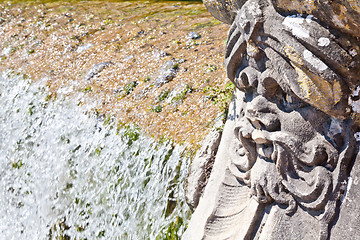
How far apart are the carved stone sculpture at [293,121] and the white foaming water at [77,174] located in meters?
0.80

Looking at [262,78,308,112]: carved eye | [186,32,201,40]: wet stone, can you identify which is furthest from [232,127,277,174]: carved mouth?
[186,32,201,40]: wet stone

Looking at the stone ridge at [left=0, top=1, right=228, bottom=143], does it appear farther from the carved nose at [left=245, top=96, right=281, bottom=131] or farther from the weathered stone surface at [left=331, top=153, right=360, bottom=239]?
the weathered stone surface at [left=331, top=153, right=360, bottom=239]

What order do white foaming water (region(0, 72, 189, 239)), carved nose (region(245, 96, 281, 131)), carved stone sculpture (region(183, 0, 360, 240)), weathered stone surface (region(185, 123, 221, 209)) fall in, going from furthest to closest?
white foaming water (region(0, 72, 189, 239)), weathered stone surface (region(185, 123, 221, 209)), carved nose (region(245, 96, 281, 131)), carved stone sculpture (region(183, 0, 360, 240))

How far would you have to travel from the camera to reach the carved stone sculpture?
1.69 meters

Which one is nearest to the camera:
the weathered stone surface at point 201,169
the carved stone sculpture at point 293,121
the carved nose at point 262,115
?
the carved stone sculpture at point 293,121

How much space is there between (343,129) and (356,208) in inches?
11.8

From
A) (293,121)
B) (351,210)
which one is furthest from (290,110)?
(351,210)

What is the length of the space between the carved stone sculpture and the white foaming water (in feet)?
2.63

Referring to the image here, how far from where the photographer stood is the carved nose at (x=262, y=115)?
201 centimetres

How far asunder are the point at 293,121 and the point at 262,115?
17cm

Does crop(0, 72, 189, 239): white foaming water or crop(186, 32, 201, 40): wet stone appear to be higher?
crop(186, 32, 201, 40): wet stone

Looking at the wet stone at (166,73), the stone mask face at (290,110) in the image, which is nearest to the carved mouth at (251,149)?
the stone mask face at (290,110)

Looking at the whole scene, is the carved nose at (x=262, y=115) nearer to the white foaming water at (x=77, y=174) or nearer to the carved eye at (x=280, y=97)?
the carved eye at (x=280, y=97)

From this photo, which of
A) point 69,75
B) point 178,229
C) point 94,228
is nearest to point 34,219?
point 94,228
